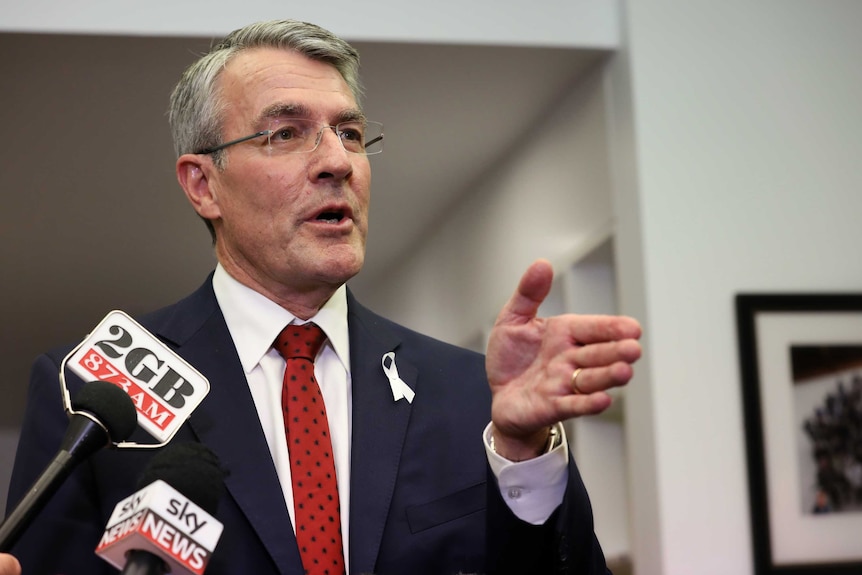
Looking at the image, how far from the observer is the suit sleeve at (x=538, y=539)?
120 cm

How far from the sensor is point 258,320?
1546 mm

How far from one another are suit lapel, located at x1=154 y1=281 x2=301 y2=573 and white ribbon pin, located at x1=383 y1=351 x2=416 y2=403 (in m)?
0.21

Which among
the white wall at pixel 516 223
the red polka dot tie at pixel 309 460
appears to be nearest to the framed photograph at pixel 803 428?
the white wall at pixel 516 223

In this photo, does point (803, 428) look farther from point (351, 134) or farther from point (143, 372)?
point (143, 372)

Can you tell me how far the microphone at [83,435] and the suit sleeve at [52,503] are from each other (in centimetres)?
23

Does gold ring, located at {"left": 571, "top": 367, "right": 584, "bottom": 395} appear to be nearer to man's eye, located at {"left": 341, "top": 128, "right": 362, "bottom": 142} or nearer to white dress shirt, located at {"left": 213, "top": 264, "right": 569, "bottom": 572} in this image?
white dress shirt, located at {"left": 213, "top": 264, "right": 569, "bottom": 572}

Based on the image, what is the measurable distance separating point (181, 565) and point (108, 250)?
5894 millimetres

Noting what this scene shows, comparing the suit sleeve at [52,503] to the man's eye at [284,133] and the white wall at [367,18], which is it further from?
the white wall at [367,18]

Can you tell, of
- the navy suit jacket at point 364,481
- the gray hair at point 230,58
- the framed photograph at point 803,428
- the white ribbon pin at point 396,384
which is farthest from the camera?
the framed photograph at point 803,428

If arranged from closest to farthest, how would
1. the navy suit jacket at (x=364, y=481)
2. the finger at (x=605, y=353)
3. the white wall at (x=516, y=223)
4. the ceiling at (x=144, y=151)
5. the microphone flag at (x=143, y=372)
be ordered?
1. the finger at (x=605, y=353)
2. the microphone flag at (x=143, y=372)
3. the navy suit jacket at (x=364, y=481)
4. the ceiling at (x=144, y=151)
5. the white wall at (x=516, y=223)

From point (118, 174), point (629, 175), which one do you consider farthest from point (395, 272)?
point (629, 175)

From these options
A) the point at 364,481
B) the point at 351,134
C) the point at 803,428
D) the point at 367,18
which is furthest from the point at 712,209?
the point at 364,481

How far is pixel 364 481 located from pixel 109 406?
0.45 metres

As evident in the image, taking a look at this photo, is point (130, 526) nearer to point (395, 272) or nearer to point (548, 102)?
point (548, 102)
